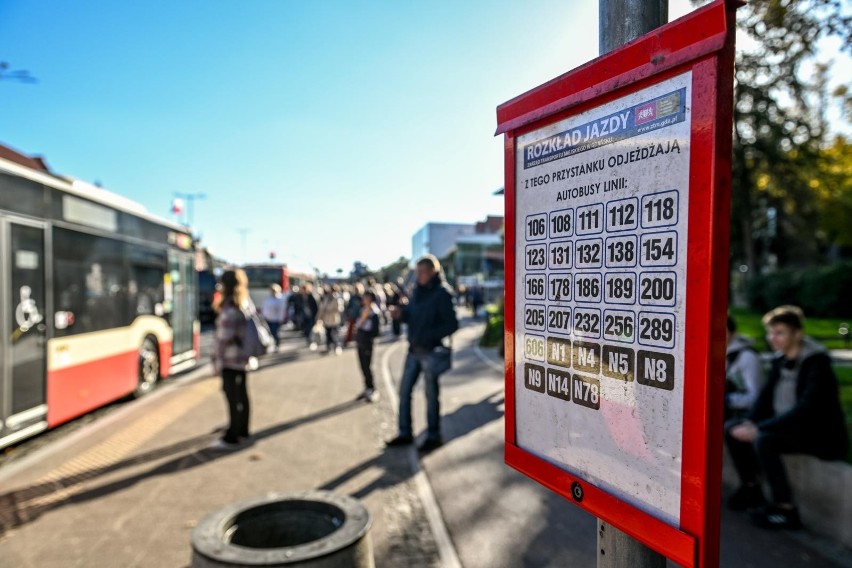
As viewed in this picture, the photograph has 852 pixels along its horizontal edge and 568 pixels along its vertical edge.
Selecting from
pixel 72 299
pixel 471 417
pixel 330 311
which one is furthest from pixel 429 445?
pixel 330 311

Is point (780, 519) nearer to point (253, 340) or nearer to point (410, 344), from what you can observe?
point (410, 344)

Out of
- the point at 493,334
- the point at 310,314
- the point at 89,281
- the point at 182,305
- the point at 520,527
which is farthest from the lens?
the point at 310,314

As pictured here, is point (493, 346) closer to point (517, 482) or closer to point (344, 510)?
point (517, 482)

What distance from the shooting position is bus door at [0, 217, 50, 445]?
573 cm

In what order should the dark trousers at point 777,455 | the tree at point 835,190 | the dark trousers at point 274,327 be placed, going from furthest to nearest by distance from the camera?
1. the tree at point 835,190
2. the dark trousers at point 274,327
3. the dark trousers at point 777,455

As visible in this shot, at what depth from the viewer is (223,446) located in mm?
6191

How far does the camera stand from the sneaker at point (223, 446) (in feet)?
20.1

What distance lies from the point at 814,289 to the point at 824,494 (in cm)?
2180

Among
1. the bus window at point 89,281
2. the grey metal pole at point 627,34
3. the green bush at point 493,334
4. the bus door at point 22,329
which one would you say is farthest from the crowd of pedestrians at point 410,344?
the green bush at point 493,334

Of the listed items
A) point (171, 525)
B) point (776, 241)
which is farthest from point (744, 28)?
point (776, 241)

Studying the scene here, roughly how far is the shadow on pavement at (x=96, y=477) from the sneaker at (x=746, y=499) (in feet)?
14.9

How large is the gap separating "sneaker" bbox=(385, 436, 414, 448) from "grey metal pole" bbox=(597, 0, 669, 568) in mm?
4825

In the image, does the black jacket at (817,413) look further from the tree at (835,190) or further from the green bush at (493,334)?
the tree at (835,190)

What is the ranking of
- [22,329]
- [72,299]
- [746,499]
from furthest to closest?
[72,299] → [22,329] → [746,499]
